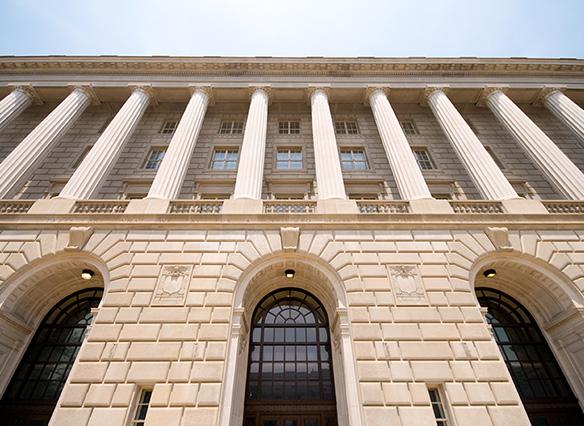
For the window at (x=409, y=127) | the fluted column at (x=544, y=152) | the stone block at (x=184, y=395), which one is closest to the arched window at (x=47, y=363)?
the stone block at (x=184, y=395)

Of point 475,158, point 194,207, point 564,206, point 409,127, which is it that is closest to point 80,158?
point 194,207

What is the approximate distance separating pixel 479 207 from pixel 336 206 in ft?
19.6

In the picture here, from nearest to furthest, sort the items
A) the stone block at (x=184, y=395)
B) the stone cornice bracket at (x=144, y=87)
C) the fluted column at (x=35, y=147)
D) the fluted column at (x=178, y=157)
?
the stone block at (x=184, y=395) < the fluted column at (x=178, y=157) < the fluted column at (x=35, y=147) < the stone cornice bracket at (x=144, y=87)

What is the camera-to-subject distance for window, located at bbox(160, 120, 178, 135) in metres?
19.0

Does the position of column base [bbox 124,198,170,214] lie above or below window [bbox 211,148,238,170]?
below

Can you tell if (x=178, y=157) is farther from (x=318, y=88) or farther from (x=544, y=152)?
(x=544, y=152)

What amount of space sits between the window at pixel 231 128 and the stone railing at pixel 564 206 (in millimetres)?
16673

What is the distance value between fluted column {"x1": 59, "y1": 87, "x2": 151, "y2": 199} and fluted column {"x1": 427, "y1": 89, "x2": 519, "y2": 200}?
1736 centimetres

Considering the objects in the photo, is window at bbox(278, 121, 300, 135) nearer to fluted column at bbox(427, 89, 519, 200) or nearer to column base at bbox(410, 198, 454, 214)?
fluted column at bbox(427, 89, 519, 200)

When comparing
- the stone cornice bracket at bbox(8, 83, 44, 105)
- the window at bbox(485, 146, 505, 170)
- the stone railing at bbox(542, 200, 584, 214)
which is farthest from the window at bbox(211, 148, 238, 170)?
the window at bbox(485, 146, 505, 170)

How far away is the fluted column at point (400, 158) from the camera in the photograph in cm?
1232

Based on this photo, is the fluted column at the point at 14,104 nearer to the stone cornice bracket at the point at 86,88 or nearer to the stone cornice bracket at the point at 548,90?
the stone cornice bracket at the point at 86,88

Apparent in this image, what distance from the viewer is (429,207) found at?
11250 mm

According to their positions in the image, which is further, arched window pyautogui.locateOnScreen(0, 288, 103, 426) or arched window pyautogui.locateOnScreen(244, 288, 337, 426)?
arched window pyautogui.locateOnScreen(0, 288, 103, 426)
